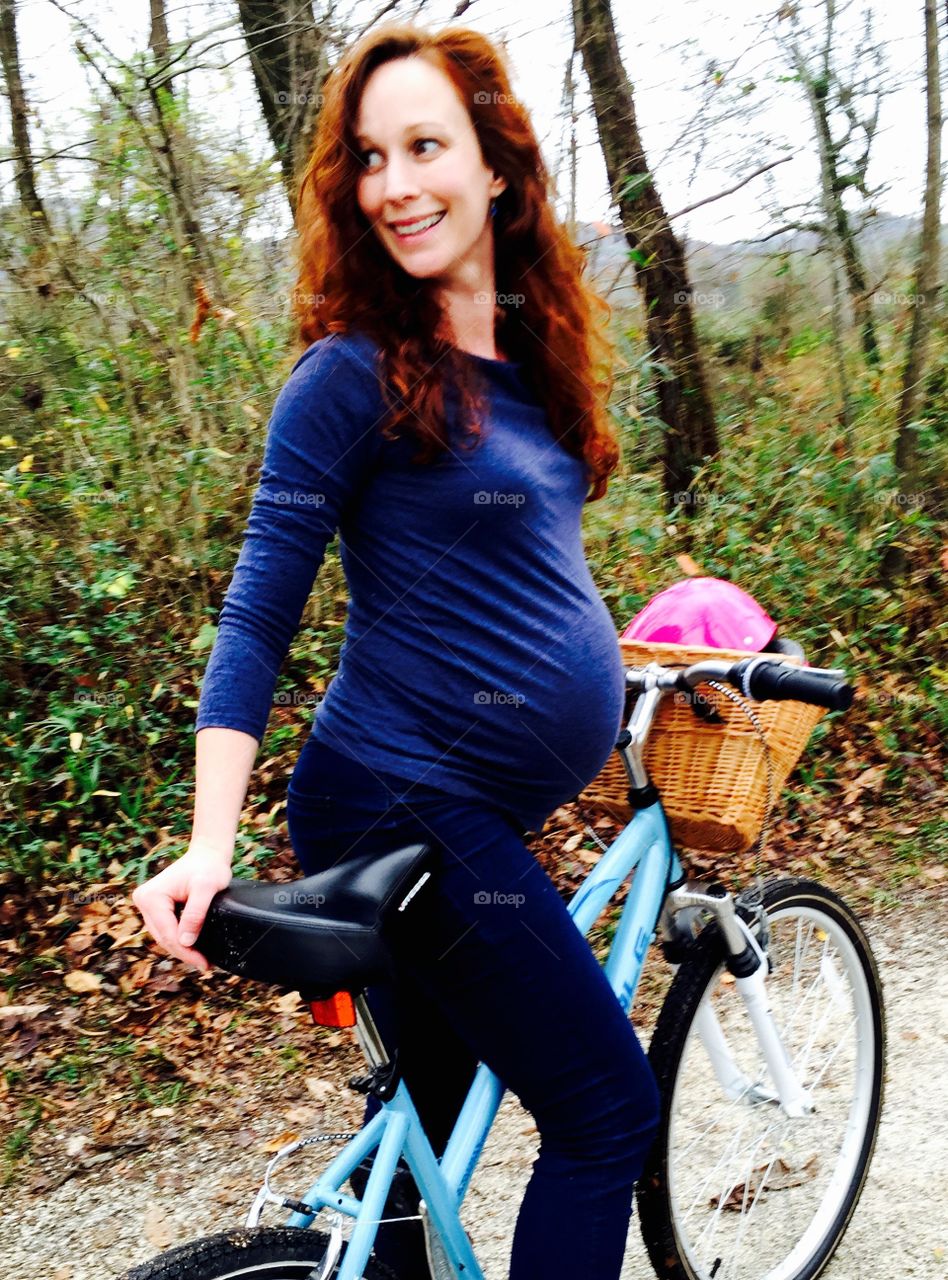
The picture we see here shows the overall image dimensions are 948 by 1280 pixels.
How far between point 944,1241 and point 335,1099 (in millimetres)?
1700

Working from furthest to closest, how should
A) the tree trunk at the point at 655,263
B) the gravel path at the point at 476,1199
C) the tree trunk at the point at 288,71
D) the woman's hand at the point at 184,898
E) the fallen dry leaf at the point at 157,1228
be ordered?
the tree trunk at the point at 655,263
the tree trunk at the point at 288,71
the fallen dry leaf at the point at 157,1228
the gravel path at the point at 476,1199
the woman's hand at the point at 184,898

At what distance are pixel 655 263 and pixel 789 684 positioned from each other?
16.9 feet

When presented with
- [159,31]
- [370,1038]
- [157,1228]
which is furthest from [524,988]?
[159,31]

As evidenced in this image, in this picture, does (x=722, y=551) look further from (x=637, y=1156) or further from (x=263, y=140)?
(x=637, y=1156)

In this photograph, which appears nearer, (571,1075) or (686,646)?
(571,1075)

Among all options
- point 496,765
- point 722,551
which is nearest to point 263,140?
point 722,551

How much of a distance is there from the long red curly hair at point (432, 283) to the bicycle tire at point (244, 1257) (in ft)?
3.40

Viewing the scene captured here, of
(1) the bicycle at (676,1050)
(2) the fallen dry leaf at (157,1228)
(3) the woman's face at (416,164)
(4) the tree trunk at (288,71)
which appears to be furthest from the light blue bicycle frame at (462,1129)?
(4) the tree trunk at (288,71)

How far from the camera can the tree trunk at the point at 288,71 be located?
516cm

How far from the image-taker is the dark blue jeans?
162 cm

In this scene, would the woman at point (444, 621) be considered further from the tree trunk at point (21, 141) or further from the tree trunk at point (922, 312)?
the tree trunk at point (922, 312)

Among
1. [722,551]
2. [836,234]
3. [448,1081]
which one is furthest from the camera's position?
[836,234]

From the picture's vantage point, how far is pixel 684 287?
21.8 feet

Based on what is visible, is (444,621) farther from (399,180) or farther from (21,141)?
(21,141)
